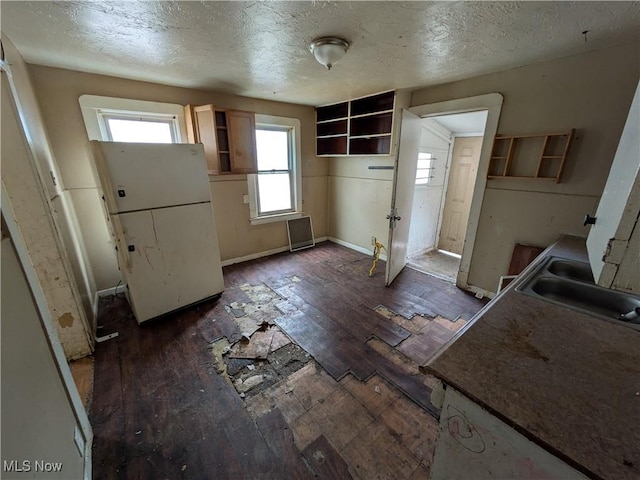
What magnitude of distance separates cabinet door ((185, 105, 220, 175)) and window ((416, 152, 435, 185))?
2843mm

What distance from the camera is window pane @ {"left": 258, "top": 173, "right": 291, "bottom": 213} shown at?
3836 mm

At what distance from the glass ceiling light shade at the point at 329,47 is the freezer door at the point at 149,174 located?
135cm

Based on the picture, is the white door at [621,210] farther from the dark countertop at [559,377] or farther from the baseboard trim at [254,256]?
the baseboard trim at [254,256]

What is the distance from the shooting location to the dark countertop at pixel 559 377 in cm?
59

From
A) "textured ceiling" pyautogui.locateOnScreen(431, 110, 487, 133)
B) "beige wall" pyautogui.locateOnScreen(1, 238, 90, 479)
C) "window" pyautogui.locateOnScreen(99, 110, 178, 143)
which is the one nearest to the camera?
"beige wall" pyautogui.locateOnScreen(1, 238, 90, 479)

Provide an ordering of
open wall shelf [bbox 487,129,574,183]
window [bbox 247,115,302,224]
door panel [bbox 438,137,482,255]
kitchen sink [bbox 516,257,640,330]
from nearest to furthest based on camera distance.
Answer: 1. kitchen sink [bbox 516,257,640,330]
2. open wall shelf [bbox 487,129,574,183]
3. window [bbox 247,115,302,224]
4. door panel [bbox 438,137,482,255]

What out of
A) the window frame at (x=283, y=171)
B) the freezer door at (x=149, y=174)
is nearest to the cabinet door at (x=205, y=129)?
the freezer door at (x=149, y=174)

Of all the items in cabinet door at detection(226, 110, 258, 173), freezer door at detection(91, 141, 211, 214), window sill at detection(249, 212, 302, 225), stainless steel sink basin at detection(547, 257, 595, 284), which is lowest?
window sill at detection(249, 212, 302, 225)

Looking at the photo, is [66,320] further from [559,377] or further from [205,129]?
[559,377]

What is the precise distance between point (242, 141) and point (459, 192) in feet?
11.8

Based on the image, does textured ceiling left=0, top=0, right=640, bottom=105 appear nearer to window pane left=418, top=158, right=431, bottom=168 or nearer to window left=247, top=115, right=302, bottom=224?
window left=247, top=115, right=302, bottom=224

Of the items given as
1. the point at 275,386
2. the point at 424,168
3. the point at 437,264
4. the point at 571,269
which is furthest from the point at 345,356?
the point at 424,168

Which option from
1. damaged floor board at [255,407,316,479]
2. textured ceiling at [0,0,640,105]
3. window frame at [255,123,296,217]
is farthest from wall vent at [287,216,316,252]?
damaged floor board at [255,407,316,479]

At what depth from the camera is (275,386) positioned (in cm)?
175
